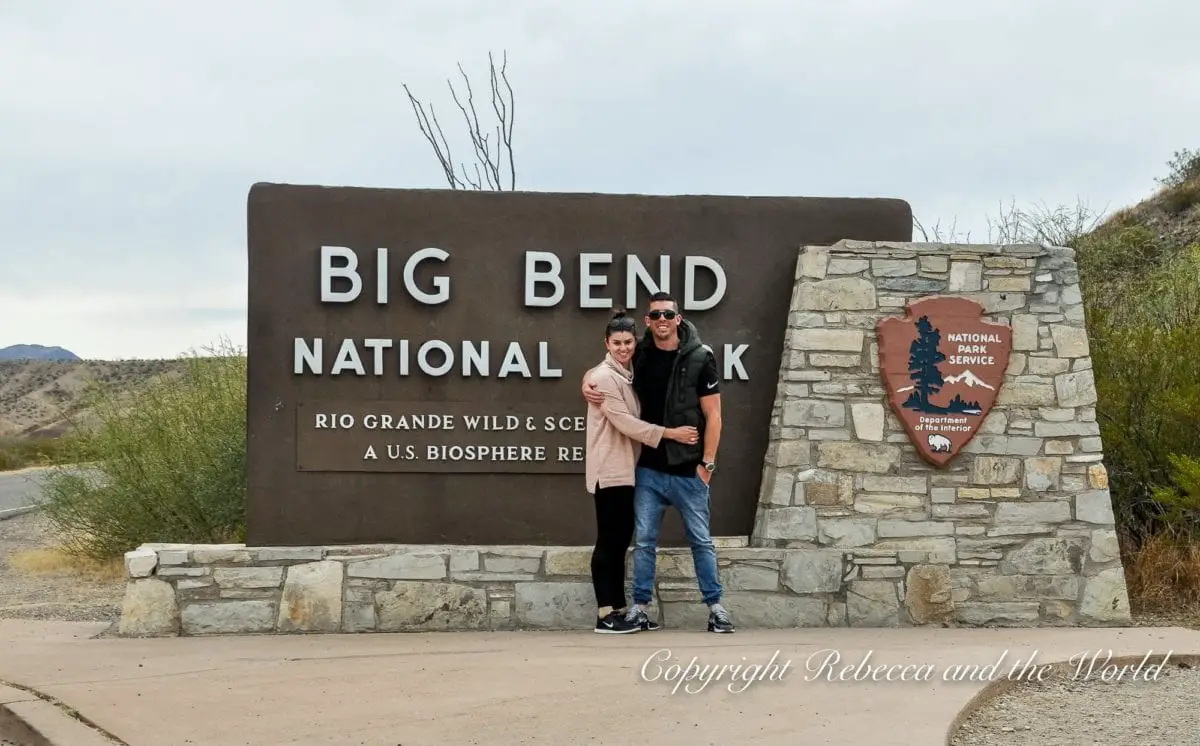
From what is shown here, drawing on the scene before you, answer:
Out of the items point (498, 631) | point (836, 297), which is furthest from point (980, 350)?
point (498, 631)

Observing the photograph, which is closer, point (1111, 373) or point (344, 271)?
point (344, 271)

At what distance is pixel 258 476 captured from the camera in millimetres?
8094

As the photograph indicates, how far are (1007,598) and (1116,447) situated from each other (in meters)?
2.73

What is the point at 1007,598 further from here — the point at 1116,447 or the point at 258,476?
the point at 258,476

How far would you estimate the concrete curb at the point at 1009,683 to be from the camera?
17.9ft

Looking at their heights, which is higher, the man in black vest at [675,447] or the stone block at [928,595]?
the man in black vest at [675,447]

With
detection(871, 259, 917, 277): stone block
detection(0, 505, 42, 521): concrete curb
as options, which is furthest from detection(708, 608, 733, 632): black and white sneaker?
detection(0, 505, 42, 521): concrete curb

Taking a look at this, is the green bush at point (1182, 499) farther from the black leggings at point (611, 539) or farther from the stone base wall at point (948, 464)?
the black leggings at point (611, 539)

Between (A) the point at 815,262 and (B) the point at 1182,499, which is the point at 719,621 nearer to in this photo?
(A) the point at 815,262

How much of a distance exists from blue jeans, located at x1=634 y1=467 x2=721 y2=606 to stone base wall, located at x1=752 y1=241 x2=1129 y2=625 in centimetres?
77

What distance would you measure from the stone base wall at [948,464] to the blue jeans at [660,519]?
2.53 feet

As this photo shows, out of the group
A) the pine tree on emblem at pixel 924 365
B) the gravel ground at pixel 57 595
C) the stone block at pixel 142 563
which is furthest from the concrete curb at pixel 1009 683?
the gravel ground at pixel 57 595

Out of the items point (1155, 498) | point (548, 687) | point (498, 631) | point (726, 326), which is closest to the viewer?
point (548, 687)

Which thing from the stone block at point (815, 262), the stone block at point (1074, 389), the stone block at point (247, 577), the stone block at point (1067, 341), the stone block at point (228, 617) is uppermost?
the stone block at point (815, 262)
